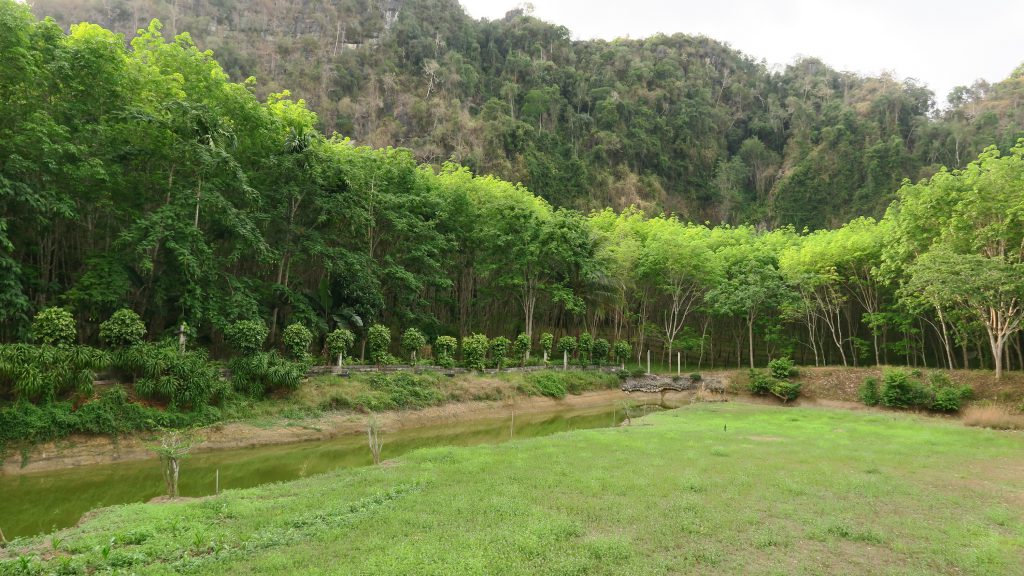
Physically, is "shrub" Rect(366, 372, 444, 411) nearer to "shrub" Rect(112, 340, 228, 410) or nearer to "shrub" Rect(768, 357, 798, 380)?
"shrub" Rect(112, 340, 228, 410)

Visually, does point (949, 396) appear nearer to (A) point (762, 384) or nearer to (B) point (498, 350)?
(A) point (762, 384)

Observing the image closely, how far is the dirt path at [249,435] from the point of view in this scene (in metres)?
12.7

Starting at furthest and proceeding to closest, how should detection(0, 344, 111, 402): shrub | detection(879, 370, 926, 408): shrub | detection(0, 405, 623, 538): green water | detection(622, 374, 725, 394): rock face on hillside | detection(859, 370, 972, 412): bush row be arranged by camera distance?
1. detection(622, 374, 725, 394): rock face on hillside
2. detection(879, 370, 926, 408): shrub
3. detection(859, 370, 972, 412): bush row
4. detection(0, 344, 111, 402): shrub
5. detection(0, 405, 623, 538): green water

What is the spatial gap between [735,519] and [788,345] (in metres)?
37.6

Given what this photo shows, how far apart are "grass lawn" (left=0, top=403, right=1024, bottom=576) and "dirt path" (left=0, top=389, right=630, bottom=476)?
6213 millimetres

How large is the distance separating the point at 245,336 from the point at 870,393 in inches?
1183

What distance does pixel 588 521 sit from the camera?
781 centimetres

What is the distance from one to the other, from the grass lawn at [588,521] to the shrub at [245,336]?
946 centimetres

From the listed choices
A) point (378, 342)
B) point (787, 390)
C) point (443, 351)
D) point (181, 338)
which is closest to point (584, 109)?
point (787, 390)

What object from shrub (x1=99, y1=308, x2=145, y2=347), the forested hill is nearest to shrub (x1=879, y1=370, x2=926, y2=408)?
shrub (x1=99, y1=308, x2=145, y2=347)

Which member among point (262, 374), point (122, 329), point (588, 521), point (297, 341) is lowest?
point (588, 521)

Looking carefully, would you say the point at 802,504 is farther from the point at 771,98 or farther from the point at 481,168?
the point at 771,98

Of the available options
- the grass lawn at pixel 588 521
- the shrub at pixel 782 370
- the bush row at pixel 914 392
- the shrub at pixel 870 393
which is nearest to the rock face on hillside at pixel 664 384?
the shrub at pixel 782 370

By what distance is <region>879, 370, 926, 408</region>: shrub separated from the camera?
970 inches
